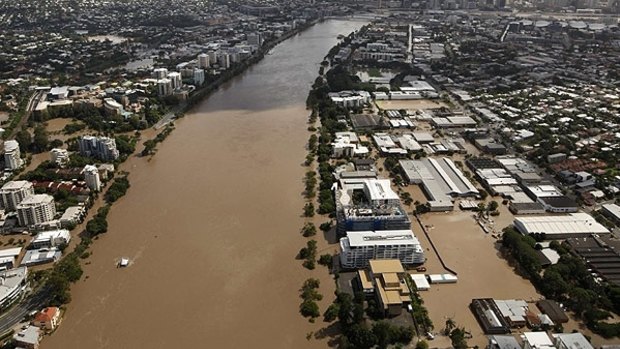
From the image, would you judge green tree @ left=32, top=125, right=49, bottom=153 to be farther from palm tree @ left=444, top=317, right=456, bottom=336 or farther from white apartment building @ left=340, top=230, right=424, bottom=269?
palm tree @ left=444, top=317, right=456, bottom=336

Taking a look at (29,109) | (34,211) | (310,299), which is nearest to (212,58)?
(29,109)

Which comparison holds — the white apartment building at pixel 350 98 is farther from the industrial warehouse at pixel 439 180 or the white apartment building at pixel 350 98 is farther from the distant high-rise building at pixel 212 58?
the distant high-rise building at pixel 212 58

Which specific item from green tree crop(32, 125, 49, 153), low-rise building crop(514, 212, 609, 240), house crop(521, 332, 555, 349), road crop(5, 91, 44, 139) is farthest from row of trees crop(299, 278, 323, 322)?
road crop(5, 91, 44, 139)

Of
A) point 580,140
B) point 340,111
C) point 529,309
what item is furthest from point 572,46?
point 529,309

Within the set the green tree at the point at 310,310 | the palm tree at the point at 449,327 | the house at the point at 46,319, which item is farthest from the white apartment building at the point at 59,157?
the palm tree at the point at 449,327

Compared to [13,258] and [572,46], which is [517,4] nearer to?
[572,46]

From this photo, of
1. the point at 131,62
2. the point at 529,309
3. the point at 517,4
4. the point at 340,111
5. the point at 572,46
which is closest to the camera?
the point at 529,309
